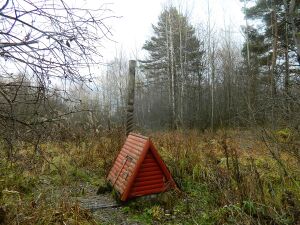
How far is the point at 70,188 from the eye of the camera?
22.1 ft

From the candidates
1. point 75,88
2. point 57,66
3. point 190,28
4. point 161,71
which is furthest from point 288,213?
point 161,71

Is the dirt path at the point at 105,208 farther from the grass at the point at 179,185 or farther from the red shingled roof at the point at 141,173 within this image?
the red shingled roof at the point at 141,173

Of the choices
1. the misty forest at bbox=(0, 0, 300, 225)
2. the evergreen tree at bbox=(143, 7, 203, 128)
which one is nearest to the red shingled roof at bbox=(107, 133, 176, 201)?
the misty forest at bbox=(0, 0, 300, 225)

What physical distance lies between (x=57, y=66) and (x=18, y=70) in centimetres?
31

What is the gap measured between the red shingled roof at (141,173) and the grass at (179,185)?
0.70 ft

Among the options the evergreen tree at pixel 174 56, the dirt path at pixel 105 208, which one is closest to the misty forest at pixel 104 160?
the dirt path at pixel 105 208

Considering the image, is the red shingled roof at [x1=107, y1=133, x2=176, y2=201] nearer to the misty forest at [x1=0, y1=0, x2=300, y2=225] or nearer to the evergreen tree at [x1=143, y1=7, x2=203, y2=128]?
the misty forest at [x1=0, y1=0, x2=300, y2=225]

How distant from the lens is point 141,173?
577 centimetres

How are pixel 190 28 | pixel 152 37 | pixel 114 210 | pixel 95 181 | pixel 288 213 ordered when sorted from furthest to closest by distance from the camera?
pixel 152 37, pixel 190 28, pixel 95 181, pixel 114 210, pixel 288 213

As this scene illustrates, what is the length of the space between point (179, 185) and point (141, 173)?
3.79 feet

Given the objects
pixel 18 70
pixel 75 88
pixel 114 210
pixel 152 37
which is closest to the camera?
pixel 18 70

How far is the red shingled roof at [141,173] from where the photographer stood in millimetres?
5617

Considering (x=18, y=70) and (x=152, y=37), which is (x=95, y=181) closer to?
(x=18, y=70)

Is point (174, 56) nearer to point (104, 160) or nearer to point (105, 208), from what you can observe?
point (104, 160)
